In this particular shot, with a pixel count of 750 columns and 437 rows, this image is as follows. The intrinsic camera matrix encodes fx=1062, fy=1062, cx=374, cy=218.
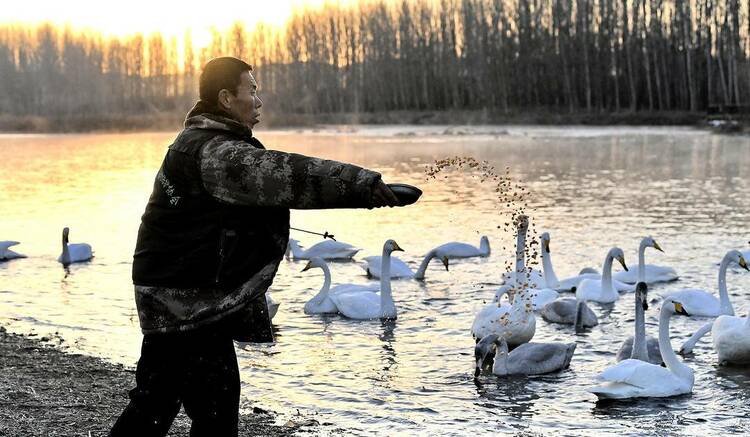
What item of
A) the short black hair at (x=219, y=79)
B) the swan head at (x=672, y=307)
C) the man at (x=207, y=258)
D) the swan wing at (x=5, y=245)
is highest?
A: the short black hair at (x=219, y=79)


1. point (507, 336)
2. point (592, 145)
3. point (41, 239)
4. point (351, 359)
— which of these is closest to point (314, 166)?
point (351, 359)

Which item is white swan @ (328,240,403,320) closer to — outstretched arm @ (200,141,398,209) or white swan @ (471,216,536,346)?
white swan @ (471,216,536,346)

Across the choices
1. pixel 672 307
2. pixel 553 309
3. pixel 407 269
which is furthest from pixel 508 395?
pixel 407 269

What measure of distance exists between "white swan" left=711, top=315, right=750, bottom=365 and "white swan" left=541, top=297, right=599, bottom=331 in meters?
1.41

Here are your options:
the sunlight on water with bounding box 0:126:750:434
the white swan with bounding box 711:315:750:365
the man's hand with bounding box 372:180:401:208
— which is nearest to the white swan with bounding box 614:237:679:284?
the sunlight on water with bounding box 0:126:750:434

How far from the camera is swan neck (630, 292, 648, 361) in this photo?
7457 mm

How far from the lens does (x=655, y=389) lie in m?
6.75

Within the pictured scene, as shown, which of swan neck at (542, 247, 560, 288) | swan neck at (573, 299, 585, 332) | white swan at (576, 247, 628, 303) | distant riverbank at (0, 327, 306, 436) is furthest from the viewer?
swan neck at (542, 247, 560, 288)

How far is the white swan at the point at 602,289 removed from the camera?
1012 centimetres

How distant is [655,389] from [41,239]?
34.4 feet

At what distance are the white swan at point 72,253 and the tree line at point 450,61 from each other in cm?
4984

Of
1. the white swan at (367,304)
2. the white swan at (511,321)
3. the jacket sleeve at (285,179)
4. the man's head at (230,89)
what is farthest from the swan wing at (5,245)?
the jacket sleeve at (285,179)

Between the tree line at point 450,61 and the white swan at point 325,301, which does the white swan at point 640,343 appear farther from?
the tree line at point 450,61

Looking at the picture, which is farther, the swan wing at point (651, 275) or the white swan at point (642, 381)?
the swan wing at point (651, 275)
